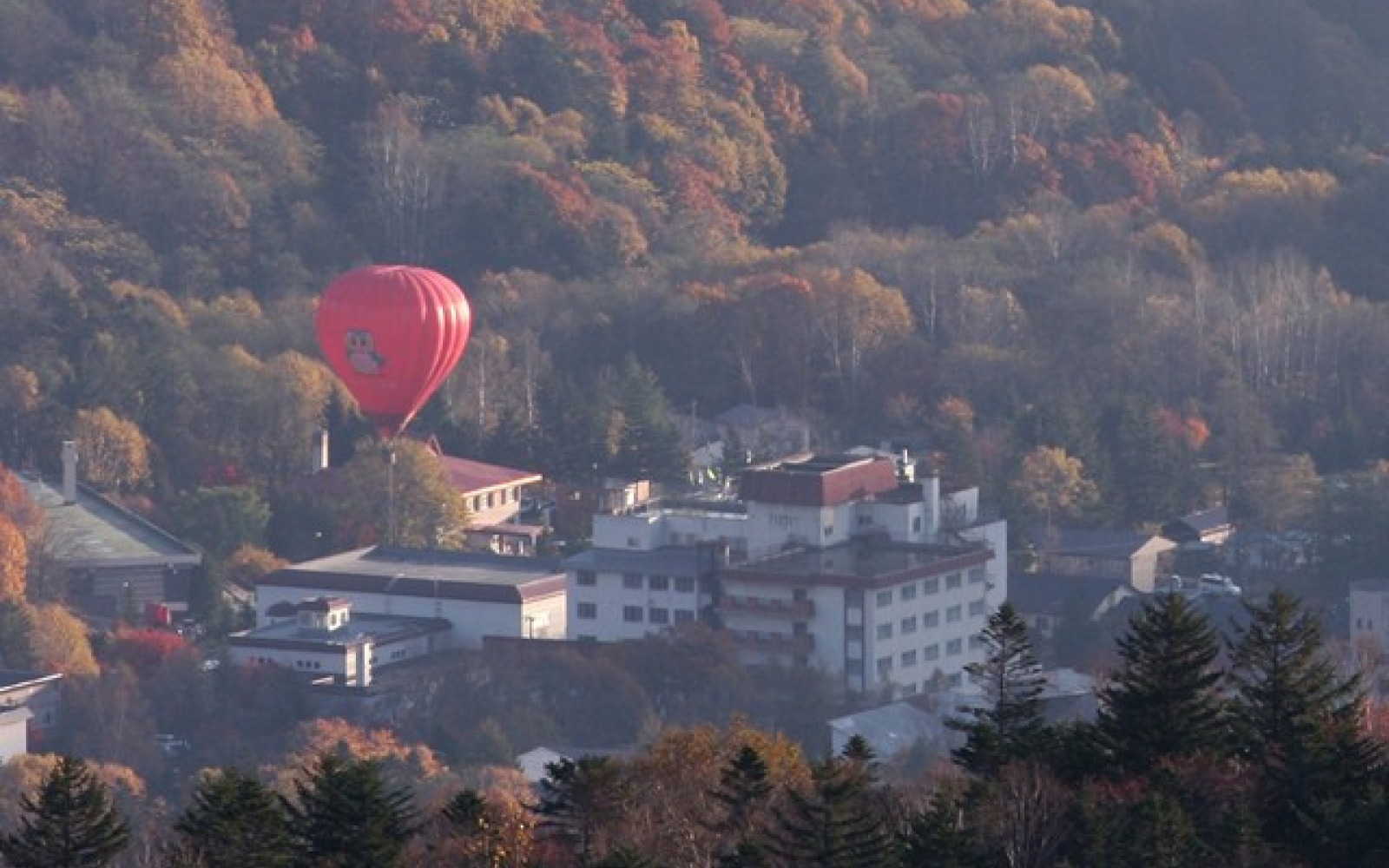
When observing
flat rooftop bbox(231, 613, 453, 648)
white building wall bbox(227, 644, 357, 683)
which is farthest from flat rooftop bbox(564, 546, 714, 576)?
white building wall bbox(227, 644, 357, 683)

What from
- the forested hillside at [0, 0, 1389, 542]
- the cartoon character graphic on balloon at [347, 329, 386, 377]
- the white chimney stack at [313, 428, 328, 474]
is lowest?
the white chimney stack at [313, 428, 328, 474]

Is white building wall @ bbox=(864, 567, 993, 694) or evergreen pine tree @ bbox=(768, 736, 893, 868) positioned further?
white building wall @ bbox=(864, 567, 993, 694)

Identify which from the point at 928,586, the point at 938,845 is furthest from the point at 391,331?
the point at 938,845

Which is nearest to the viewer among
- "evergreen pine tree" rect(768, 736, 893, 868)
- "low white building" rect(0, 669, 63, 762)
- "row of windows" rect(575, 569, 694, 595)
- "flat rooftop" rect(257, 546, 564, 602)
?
"evergreen pine tree" rect(768, 736, 893, 868)

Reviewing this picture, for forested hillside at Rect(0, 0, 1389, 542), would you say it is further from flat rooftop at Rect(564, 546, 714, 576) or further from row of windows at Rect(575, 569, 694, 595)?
row of windows at Rect(575, 569, 694, 595)

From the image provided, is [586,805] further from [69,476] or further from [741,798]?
[69,476]

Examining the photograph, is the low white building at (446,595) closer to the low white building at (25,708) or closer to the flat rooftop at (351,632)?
the flat rooftop at (351,632)

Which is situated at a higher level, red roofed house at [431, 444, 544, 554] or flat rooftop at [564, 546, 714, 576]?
red roofed house at [431, 444, 544, 554]
